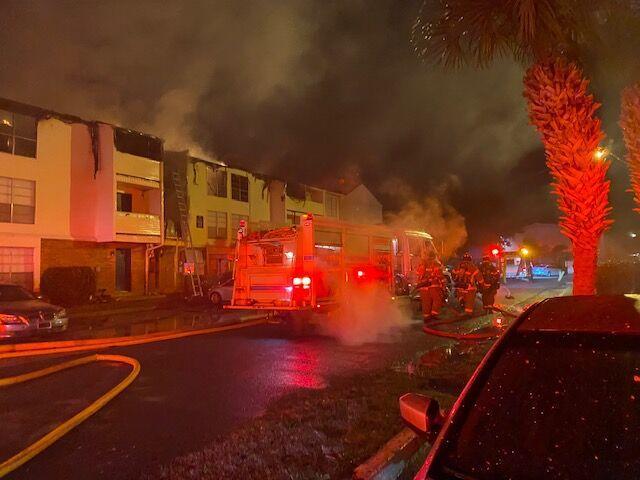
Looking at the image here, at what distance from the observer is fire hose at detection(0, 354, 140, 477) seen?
420 cm

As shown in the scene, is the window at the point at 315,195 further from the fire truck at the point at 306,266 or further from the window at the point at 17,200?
the fire truck at the point at 306,266

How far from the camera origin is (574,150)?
7375 millimetres

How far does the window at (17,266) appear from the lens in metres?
19.8

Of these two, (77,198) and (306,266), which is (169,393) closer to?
(306,266)

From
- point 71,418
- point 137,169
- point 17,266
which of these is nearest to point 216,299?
point 17,266

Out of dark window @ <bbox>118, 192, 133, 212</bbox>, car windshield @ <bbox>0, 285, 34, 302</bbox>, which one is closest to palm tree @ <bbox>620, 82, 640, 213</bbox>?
car windshield @ <bbox>0, 285, 34, 302</bbox>

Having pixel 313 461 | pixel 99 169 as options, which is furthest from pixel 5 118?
pixel 313 461

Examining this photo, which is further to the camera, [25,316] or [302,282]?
[302,282]

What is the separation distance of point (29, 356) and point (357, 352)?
19.9 feet

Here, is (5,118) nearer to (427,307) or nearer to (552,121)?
(427,307)

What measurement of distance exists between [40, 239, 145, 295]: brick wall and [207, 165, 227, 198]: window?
252 inches

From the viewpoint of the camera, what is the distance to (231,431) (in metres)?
5.05

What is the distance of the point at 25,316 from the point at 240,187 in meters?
22.1

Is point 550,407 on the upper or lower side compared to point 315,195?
lower
